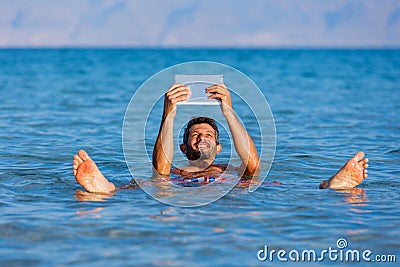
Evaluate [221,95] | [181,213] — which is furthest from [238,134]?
[181,213]

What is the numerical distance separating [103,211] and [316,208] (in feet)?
6.38

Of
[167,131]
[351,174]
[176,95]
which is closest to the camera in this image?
[176,95]

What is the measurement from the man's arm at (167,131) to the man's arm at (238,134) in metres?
0.28

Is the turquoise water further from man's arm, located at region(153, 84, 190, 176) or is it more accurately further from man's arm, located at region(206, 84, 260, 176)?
man's arm, located at region(153, 84, 190, 176)

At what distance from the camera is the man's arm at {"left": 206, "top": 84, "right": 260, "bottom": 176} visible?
6.43m

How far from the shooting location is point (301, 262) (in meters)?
4.89

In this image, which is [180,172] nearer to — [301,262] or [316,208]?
[316,208]

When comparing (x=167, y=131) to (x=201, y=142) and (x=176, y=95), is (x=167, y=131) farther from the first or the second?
(x=176, y=95)

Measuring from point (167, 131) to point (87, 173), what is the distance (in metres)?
0.99

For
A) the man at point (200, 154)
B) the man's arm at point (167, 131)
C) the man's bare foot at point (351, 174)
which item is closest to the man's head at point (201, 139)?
the man at point (200, 154)

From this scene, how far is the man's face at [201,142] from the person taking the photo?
23.0 ft

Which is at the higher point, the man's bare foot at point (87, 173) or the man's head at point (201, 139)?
the man's head at point (201, 139)

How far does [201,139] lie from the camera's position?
6.99 metres

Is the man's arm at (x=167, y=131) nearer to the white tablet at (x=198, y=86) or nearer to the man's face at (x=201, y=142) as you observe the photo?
the white tablet at (x=198, y=86)
